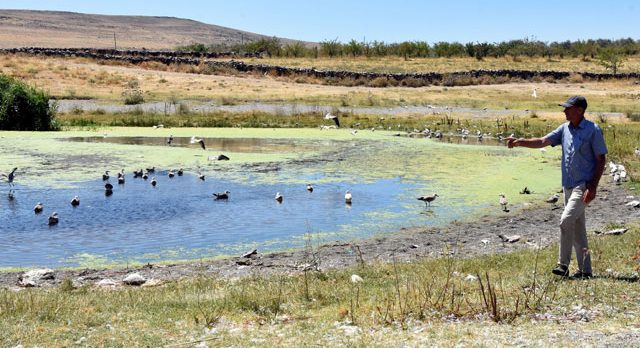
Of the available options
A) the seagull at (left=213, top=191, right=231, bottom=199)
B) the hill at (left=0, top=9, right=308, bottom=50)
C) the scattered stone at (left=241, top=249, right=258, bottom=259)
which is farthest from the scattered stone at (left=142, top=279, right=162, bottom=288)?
the hill at (left=0, top=9, right=308, bottom=50)

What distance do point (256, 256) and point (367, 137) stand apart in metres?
18.1

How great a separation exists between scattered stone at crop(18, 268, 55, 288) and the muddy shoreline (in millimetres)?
74

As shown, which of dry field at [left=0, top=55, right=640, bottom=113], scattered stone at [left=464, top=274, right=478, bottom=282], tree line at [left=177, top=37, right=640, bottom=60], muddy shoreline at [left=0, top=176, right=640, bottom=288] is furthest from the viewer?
tree line at [left=177, top=37, right=640, bottom=60]

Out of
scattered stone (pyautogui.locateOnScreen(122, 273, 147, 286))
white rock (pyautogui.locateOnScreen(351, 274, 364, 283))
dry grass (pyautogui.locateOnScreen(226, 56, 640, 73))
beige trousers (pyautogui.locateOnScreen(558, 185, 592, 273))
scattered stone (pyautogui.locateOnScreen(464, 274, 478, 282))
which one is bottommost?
scattered stone (pyautogui.locateOnScreen(122, 273, 147, 286))

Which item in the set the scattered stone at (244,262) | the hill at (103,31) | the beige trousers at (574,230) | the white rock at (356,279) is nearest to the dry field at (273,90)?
the scattered stone at (244,262)

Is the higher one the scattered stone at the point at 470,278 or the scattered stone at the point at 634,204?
the scattered stone at the point at 470,278

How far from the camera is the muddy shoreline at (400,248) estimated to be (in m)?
10.5

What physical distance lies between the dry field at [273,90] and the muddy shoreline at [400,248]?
24363 millimetres

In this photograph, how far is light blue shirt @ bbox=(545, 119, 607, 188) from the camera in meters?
8.48

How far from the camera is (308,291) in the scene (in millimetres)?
8445

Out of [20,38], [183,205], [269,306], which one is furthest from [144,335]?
[20,38]

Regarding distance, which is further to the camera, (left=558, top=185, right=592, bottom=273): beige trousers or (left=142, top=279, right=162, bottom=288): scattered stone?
(left=142, top=279, right=162, bottom=288): scattered stone

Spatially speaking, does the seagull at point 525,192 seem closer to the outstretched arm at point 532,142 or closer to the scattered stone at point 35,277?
the outstretched arm at point 532,142

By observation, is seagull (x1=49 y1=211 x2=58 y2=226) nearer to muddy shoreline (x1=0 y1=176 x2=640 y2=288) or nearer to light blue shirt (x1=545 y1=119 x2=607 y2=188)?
muddy shoreline (x1=0 y1=176 x2=640 y2=288)
